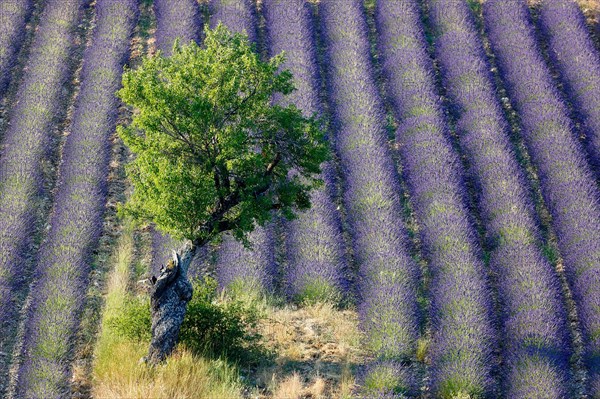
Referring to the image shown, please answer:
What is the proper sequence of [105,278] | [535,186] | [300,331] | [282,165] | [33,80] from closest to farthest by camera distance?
[282,165], [300,331], [105,278], [535,186], [33,80]

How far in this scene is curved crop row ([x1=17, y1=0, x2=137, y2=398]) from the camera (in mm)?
11656

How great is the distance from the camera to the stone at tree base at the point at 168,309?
37.1 ft

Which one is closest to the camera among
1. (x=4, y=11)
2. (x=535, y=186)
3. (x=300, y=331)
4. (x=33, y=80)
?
(x=300, y=331)

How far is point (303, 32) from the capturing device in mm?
17938

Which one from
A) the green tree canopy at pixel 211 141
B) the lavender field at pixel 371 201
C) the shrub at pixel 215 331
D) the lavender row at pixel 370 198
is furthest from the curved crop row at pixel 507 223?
the green tree canopy at pixel 211 141

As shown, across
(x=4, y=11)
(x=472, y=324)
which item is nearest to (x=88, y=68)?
(x=4, y=11)

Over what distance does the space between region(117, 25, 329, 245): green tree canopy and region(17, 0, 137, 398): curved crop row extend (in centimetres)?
184

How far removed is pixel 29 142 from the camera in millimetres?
15562

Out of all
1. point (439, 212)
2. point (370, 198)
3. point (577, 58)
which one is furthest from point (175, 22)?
point (577, 58)

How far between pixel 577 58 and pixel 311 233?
6.22m

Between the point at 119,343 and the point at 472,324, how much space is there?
4036 millimetres

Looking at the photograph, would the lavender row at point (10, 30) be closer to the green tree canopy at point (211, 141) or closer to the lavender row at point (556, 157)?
the green tree canopy at point (211, 141)

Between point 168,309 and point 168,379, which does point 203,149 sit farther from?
point 168,379

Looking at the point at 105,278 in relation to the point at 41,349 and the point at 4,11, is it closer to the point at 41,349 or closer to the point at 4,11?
the point at 41,349
